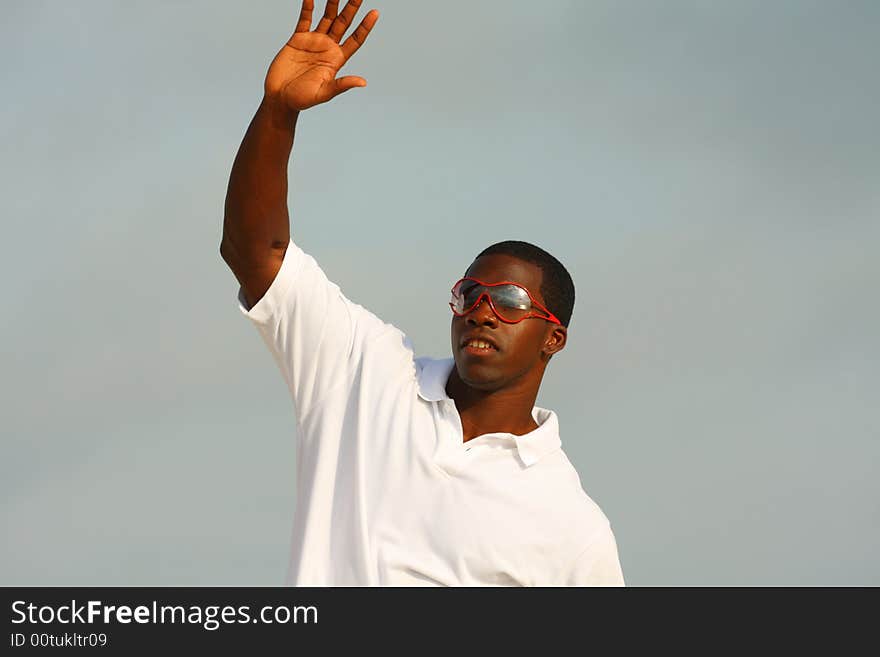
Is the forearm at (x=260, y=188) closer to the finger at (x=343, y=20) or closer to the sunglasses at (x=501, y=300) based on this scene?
the finger at (x=343, y=20)

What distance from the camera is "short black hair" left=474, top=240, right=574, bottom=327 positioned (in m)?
8.73

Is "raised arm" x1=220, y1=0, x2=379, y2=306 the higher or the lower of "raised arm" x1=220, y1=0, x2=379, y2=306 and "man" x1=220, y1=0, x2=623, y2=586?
the higher

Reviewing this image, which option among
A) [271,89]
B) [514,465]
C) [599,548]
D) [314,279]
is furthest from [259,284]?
[599,548]

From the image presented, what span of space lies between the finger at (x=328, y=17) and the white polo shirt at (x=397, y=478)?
3.38ft

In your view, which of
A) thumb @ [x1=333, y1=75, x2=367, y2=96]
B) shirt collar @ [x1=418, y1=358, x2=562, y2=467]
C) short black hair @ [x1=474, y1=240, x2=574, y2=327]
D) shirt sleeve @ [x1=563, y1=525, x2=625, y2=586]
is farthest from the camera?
short black hair @ [x1=474, y1=240, x2=574, y2=327]

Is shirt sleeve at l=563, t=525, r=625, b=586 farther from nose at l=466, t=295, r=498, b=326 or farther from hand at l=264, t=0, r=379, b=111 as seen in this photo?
hand at l=264, t=0, r=379, b=111

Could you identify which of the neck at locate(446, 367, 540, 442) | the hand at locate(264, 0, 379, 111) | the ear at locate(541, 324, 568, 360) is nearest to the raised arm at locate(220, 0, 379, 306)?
the hand at locate(264, 0, 379, 111)

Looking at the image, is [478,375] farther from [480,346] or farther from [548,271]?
[548,271]

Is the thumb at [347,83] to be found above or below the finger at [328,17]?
below

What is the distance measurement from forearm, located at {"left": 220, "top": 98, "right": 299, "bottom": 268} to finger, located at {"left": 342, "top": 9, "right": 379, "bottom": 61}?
41 centimetres

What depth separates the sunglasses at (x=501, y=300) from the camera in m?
8.54

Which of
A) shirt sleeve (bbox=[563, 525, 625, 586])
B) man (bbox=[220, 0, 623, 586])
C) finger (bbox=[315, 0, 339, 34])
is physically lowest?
shirt sleeve (bbox=[563, 525, 625, 586])

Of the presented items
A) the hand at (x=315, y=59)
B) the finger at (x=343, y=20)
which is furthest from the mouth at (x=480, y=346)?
the finger at (x=343, y=20)

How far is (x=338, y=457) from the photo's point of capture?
27.7 ft
